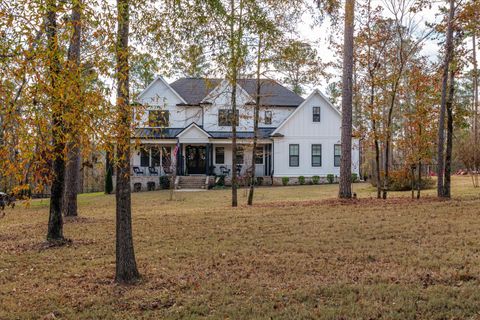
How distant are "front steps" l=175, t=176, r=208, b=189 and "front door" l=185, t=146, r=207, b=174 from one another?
2.38 m

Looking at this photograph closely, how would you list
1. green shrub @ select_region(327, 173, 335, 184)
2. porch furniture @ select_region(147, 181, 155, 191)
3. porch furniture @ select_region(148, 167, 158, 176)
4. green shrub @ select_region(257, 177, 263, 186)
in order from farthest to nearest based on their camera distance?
green shrub @ select_region(327, 173, 335, 184) → green shrub @ select_region(257, 177, 263, 186) → porch furniture @ select_region(148, 167, 158, 176) → porch furniture @ select_region(147, 181, 155, 191)

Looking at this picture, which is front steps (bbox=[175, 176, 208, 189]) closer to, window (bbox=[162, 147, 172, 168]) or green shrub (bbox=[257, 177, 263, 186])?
window (bbox=[162, 147, 172, 168])

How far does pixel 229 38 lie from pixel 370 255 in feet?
13.6

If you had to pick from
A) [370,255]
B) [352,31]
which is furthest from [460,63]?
[370,255]

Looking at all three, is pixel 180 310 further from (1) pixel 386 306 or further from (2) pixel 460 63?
(2) pixel 460 63

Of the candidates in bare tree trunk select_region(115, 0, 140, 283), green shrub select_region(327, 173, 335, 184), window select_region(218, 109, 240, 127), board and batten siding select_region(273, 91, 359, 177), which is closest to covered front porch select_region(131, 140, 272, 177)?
board and batten siding select_region(273, 91, 359, 177)

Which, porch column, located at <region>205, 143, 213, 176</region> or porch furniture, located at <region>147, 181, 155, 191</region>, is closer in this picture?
porch furniture, located at <region>147, 181, 155, 191</region>

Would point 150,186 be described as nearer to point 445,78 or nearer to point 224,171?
point 224,171

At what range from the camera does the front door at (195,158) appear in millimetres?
32469

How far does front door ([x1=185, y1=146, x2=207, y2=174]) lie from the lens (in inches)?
1278

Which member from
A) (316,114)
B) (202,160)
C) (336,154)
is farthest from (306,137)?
(202,160)

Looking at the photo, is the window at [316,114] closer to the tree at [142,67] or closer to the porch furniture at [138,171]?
the porch furniture at [138,171]

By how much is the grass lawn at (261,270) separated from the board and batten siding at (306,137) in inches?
784

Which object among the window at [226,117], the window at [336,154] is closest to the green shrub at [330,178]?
the window at [336,154]
